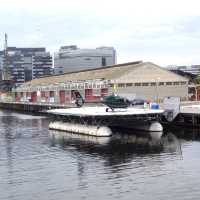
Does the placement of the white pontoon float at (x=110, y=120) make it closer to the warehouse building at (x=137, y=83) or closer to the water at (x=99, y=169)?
the water at (x=99, y=169)

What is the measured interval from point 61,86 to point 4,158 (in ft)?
278

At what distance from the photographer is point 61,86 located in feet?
437

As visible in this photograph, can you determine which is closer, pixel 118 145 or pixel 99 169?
pixel 99 169

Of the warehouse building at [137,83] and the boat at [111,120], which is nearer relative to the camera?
the boat at [111,120]

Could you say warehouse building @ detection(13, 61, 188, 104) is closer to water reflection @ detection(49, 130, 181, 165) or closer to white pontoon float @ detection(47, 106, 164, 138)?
white pontoon float @ detection(47, 106, 164, 138)

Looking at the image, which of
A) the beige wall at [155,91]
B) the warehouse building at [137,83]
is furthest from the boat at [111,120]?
the beige wall at [155,91]

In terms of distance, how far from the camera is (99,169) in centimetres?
4112

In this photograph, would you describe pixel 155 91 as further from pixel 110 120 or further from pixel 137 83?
pixel 110 120

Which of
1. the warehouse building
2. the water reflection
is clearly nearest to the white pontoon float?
the water reflection

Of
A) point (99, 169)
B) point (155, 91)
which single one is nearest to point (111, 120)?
point (99, 169)

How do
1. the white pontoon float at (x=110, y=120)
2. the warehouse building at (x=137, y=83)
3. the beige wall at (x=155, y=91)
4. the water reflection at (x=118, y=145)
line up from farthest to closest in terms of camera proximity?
1. the beige wall at (x=155, y=91)
2. the warehouse building at (x=137, y=83)
3. the white pontoon float at (x=110, y=120)
4. the water reflection at (x=118, y=145)

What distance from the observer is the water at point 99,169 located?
3278 centimetres

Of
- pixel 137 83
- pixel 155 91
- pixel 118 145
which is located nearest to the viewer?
pixel 118 145

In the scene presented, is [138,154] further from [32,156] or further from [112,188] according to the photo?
[112,188]
